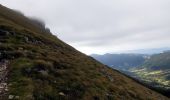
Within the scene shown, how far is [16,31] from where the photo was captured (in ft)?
228

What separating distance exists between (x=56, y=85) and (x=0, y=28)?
97.9 ft

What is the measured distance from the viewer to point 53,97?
127 ft

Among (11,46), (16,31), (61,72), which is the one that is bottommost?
(61,72)

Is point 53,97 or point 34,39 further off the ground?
point 34,39

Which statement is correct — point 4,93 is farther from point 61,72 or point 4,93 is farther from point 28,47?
point 28,47

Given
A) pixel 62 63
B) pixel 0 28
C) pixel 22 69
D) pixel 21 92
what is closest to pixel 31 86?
pixel 21 92

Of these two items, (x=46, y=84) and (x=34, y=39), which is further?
(x=34, y=39)

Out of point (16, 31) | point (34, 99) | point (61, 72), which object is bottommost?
point (34, 99)

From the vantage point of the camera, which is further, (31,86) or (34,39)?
(34,39)

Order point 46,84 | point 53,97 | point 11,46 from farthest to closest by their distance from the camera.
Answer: point 11,46, point 46,84, point 53,97

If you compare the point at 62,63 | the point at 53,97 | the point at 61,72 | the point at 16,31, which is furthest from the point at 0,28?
the point at 53,97

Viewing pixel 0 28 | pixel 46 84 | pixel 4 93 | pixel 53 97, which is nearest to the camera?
pixel 4 93

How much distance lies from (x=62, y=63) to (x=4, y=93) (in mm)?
21611

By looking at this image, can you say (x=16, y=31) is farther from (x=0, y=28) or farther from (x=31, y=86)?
(x=31, y=86)
